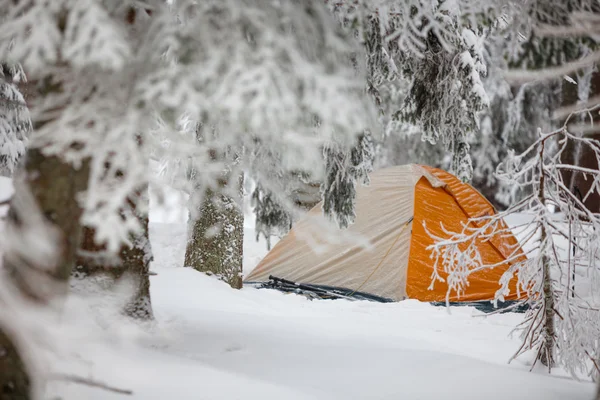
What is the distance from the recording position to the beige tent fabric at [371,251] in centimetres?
676

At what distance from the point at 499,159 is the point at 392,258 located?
8.88 m

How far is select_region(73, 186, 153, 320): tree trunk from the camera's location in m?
3.00

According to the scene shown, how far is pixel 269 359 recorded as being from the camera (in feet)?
10.3

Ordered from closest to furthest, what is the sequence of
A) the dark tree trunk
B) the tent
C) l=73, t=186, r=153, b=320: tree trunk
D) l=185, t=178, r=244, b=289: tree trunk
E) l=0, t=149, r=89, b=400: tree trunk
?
l=0, t=149, r=89, b=400: tree trunk, l=73, t=186, r=153, b=320: tree trunk, l=185, t=178, r=244, b=289: tree trunk, the tent, the dark tree trunk


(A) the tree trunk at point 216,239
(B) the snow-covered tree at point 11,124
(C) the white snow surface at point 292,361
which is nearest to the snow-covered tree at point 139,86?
(C) the white snow surface at point 292,361

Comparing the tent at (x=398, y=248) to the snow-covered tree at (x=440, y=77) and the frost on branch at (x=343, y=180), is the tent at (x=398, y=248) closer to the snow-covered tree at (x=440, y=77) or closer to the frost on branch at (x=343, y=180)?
the frost on branch at (x=343, y=180)

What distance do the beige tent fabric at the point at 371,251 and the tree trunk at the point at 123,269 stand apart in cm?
343

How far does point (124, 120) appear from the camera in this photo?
1.91 metres

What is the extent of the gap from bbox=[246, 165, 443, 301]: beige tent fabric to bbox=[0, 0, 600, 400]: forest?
70cm

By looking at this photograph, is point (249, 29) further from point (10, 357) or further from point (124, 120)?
point (10, 357)

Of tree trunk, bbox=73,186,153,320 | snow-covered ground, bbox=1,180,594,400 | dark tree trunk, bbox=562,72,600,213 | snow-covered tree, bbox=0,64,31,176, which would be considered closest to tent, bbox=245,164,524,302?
snow-covered ground, bbox=1,180,594,400

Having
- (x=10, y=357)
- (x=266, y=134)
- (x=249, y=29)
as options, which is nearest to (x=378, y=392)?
(x=266, y=134)

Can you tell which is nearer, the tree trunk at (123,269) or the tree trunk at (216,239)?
the tree trunk at (123,269)

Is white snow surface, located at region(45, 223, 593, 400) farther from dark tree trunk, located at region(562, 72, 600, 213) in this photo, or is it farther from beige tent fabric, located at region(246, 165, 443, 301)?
dark tree trunk, located at region(562, 72, 600, 213)
